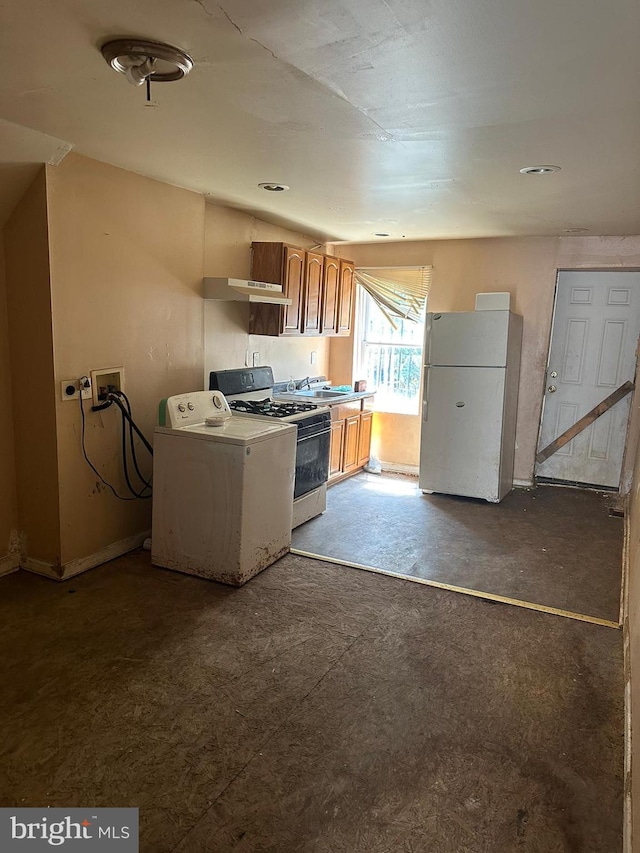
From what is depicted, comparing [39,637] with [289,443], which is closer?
[39,637]

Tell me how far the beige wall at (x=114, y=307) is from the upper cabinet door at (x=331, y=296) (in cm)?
158

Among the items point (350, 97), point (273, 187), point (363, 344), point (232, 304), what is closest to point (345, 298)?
point (363, 344)

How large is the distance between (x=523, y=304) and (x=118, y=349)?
377cm

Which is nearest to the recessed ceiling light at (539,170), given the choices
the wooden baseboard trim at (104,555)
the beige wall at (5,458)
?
the beige wall at (5,458)

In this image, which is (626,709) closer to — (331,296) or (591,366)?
(591,366)

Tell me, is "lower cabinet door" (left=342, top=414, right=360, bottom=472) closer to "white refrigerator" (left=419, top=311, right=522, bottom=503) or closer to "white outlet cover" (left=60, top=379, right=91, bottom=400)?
"white refrigerator" (left=419, top=311, right=522, bottom=503)

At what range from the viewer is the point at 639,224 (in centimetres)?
449

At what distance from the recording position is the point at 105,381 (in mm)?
3533

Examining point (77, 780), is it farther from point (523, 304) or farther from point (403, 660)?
point (523, 304)

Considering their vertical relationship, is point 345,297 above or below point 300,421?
above

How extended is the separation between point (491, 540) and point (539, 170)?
249cm

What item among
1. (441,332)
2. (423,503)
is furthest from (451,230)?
(423,503)

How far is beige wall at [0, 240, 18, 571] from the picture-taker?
10.6 ft

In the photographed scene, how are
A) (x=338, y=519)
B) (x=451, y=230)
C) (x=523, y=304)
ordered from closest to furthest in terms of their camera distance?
(x=338, y=519), (x=451, y=230), (x=523, y=304)
